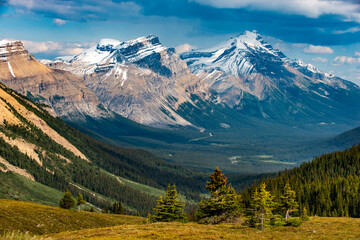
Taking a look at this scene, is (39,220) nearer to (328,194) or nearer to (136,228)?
(136,228)

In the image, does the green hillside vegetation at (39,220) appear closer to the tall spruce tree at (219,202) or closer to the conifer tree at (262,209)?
the tall spruce tree at (219,202)

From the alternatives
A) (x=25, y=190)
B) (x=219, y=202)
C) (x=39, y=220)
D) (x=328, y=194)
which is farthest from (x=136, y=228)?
(x=25, y=190)

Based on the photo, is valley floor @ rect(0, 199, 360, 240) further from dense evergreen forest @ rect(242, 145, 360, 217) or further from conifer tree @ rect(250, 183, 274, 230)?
dense evergreen forest @ rect(242, 145, 360, 217)

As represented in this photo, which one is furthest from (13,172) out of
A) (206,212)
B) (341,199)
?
(341,199)

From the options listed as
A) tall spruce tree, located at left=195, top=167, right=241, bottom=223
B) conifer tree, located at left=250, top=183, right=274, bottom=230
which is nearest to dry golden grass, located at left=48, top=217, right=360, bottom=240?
conifer tree, located at left=250, top=183, right=274, bottom=230

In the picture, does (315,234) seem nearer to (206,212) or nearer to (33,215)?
(206,212)

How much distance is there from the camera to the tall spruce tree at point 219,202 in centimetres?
8675

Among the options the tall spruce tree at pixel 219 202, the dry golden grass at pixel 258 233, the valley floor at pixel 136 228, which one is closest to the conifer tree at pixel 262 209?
the dry golden grass at pixel 258 233

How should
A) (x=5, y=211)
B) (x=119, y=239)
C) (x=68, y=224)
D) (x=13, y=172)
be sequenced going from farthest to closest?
(x=13, y=172), (x=68, y=224), (x=5, y=211), (x=119, y=239)

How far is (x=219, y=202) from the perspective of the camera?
8744 cm

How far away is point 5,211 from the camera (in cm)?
8606

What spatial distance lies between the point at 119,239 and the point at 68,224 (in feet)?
177

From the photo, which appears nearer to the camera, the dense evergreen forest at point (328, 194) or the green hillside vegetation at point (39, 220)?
the green hillside vegetation at point (39, 220)

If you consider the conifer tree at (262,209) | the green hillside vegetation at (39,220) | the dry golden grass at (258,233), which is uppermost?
the conifer tree at (262,209)
